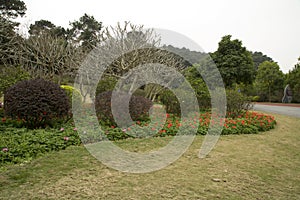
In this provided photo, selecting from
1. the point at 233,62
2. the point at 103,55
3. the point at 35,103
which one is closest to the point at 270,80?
the point at 233,62

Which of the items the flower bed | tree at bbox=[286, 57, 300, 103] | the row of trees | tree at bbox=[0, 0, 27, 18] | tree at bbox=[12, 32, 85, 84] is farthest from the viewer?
tree at bbox=[286, 57, 300, 103]

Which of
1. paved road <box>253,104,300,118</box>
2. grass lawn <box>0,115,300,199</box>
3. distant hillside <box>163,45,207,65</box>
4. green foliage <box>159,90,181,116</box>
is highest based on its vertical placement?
distant hillside <box>163,45,207,65</box>

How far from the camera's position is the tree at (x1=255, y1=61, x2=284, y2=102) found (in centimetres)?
2564

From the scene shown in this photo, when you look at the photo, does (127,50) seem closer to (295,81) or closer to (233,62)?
(233,62)

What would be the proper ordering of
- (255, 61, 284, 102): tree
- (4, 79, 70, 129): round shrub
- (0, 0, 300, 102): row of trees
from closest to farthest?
(4, 79, 70, 129): round shrub
(0, 0, 300, 102): row of trees
(255, 61, 284, 102): tree

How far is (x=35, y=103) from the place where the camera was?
193 inches

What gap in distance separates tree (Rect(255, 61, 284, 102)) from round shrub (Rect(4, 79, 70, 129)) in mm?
25603

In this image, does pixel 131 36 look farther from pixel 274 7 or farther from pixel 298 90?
pixel 298 90

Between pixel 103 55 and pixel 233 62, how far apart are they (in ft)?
37.0

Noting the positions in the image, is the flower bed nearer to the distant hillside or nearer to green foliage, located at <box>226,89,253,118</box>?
green foliage, located at <box>226,89,253,118</box>

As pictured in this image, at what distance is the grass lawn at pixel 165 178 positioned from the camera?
2451mm

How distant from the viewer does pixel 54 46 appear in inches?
468

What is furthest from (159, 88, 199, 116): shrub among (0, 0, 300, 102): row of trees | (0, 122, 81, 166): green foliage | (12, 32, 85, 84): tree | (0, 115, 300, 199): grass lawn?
(12, 32, 85, 84): tree

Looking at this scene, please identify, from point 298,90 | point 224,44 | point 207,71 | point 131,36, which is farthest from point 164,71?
point 298,90
